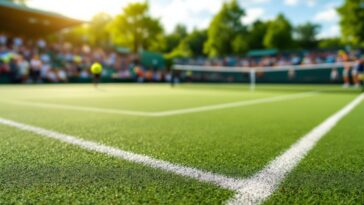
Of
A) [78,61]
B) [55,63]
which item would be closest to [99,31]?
[78,61]

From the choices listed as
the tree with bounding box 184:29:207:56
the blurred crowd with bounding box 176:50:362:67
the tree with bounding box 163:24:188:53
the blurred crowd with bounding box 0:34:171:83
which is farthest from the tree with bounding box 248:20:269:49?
the blurred crowd with bounding box 0:34:171:83

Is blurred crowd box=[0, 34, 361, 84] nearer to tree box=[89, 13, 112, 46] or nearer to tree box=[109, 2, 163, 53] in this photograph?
tree box=[109, 2, 163, 53]

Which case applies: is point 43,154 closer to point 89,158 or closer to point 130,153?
point 89,158

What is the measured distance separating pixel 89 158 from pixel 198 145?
2.77ft

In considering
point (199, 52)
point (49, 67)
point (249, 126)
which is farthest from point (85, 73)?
point (199, 52)

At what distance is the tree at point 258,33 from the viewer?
70250 millimetres

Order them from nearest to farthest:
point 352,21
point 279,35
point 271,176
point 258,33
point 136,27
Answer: point 271,176 < point 352,21 < point 136,27 < point 279,35 < point 258,33

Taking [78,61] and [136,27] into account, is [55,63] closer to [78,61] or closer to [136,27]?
[78,61]

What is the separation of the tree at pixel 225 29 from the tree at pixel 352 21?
22195 mm

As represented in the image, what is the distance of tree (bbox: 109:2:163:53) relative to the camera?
53.8 meters

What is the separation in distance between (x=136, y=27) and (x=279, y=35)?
30.8 meters

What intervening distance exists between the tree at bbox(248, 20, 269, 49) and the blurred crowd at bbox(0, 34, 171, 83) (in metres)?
41.4

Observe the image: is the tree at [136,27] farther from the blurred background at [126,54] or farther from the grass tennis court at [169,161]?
the grass tennis court at [169,161]

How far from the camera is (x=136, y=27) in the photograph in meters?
54.7
